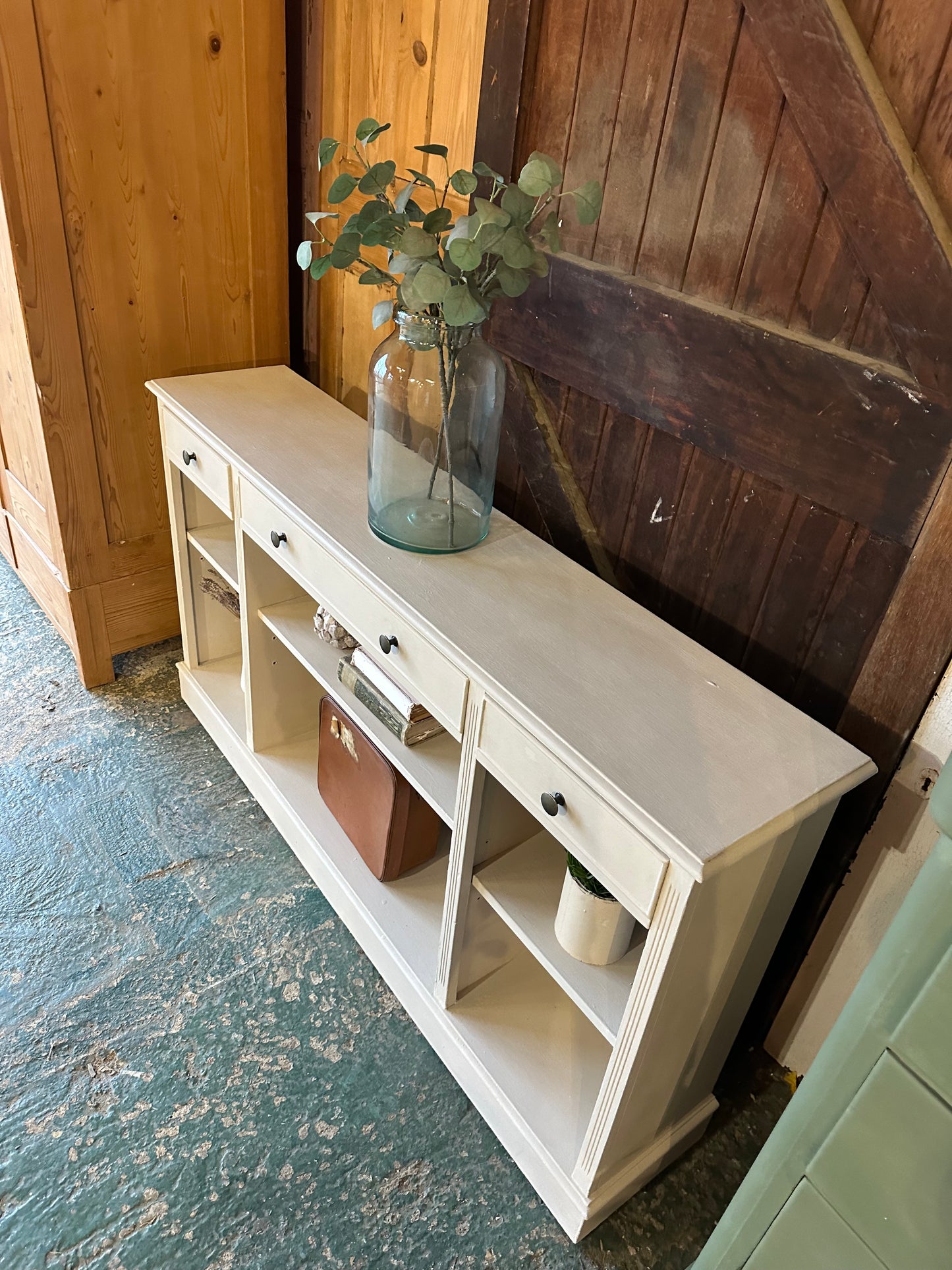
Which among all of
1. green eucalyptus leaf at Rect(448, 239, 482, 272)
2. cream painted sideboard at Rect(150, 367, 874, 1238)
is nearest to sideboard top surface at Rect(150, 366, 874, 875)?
cream painted sideboard at Rect(150, 367, 874, 1238)

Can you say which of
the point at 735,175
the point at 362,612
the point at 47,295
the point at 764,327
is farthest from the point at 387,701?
the point at 47,295

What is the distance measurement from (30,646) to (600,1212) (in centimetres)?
193

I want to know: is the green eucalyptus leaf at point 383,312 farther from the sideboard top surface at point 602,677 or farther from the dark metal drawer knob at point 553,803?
the dark metal drawer knob at point 553,803

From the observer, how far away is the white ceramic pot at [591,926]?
48.3 inches

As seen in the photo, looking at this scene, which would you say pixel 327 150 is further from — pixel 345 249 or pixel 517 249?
pixel 517 249

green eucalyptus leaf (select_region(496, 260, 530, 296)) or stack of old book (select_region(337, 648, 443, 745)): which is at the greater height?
green eucalyptus leaf (select_region(496, 260, 530, 296))

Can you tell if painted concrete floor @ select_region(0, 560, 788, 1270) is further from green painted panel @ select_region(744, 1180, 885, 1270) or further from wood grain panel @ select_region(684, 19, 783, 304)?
wood grain panel @ select_region(684, 19, 783, 304)

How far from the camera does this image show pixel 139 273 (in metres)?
1.93

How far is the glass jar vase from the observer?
134 centimetres

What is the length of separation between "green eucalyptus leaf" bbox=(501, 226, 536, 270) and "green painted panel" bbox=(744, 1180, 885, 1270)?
43.6 inches

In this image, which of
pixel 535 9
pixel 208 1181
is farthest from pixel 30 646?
pixel 535 9

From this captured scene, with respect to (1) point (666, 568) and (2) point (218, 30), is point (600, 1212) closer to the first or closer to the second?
(1) point (666, 568)

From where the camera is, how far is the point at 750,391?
1232 mm

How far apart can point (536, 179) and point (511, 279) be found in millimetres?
126
